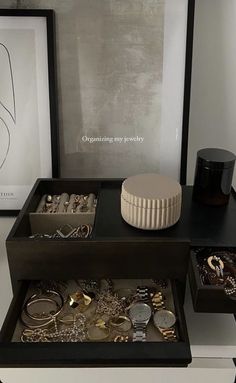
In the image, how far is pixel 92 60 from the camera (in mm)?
718

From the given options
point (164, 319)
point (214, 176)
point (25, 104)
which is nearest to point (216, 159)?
point (214, 176)

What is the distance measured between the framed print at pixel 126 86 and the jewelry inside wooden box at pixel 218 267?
24cm

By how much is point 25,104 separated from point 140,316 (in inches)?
17.8

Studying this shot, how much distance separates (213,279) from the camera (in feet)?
1.81

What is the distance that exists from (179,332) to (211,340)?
0.08 meters

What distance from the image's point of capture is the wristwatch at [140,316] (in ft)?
1.75

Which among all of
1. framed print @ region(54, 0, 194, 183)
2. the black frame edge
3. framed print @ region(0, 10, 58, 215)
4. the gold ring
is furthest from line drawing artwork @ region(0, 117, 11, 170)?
the gold ring

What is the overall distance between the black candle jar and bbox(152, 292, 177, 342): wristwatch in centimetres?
20

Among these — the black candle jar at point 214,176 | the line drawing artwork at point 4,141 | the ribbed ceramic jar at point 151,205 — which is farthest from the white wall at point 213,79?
the line drawing artwork at point 4,141

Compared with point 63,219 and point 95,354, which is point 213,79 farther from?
point 95,354

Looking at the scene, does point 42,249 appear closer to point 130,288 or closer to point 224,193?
point 130,288

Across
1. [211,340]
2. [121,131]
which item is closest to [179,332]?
[211,340]

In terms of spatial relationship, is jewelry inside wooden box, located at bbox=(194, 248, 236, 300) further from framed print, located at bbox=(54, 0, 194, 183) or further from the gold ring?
framed print, located at bbox=(54, 0, 194, 183)

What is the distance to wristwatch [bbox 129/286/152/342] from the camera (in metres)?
0.53
